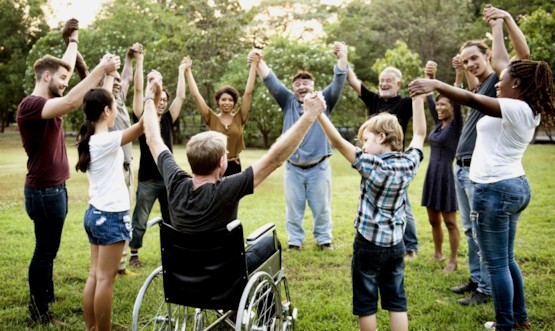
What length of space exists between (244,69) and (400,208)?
2087 cm

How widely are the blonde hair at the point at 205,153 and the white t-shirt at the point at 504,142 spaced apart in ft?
5.39

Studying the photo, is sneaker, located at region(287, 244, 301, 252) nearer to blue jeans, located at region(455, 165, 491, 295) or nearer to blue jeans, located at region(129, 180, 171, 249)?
blue jeans, located at region(129, 180, 171, 249)

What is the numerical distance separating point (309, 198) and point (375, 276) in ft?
9.40

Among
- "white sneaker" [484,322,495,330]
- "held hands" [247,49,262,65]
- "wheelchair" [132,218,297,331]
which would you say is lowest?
"white sneaker" [484,322,495,330]

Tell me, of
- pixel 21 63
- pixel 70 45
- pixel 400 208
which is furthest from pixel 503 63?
pixel 21 63

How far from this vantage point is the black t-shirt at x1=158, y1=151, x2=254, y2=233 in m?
2.45

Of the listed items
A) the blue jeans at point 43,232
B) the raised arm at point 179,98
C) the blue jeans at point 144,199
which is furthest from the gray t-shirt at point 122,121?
the blue jeans at point 43,232

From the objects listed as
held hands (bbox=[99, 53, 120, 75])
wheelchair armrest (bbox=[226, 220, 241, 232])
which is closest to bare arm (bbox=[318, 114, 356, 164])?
wheelchair armrest (bbox=[226, 220, 241, 232])

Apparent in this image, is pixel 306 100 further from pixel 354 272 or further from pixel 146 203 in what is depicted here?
pixel 146 203

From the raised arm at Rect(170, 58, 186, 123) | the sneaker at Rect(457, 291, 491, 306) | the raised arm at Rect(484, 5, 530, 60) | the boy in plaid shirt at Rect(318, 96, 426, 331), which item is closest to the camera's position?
the boy in plaid shirt at Rect(318, 96, 426, 331)

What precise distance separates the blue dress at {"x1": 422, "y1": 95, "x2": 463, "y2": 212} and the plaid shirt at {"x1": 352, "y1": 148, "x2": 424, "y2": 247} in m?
1.98

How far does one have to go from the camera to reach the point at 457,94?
2545 mm

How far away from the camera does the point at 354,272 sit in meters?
2.72

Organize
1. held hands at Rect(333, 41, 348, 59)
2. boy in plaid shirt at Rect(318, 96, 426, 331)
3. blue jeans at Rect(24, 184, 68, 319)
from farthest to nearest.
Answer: held hands at Rect(333, 41, 348, 59)
blue jeans at Rect(24, 184, 68, 319)
boy in plaid shirt at Rect(318, 96, 426, 331)
